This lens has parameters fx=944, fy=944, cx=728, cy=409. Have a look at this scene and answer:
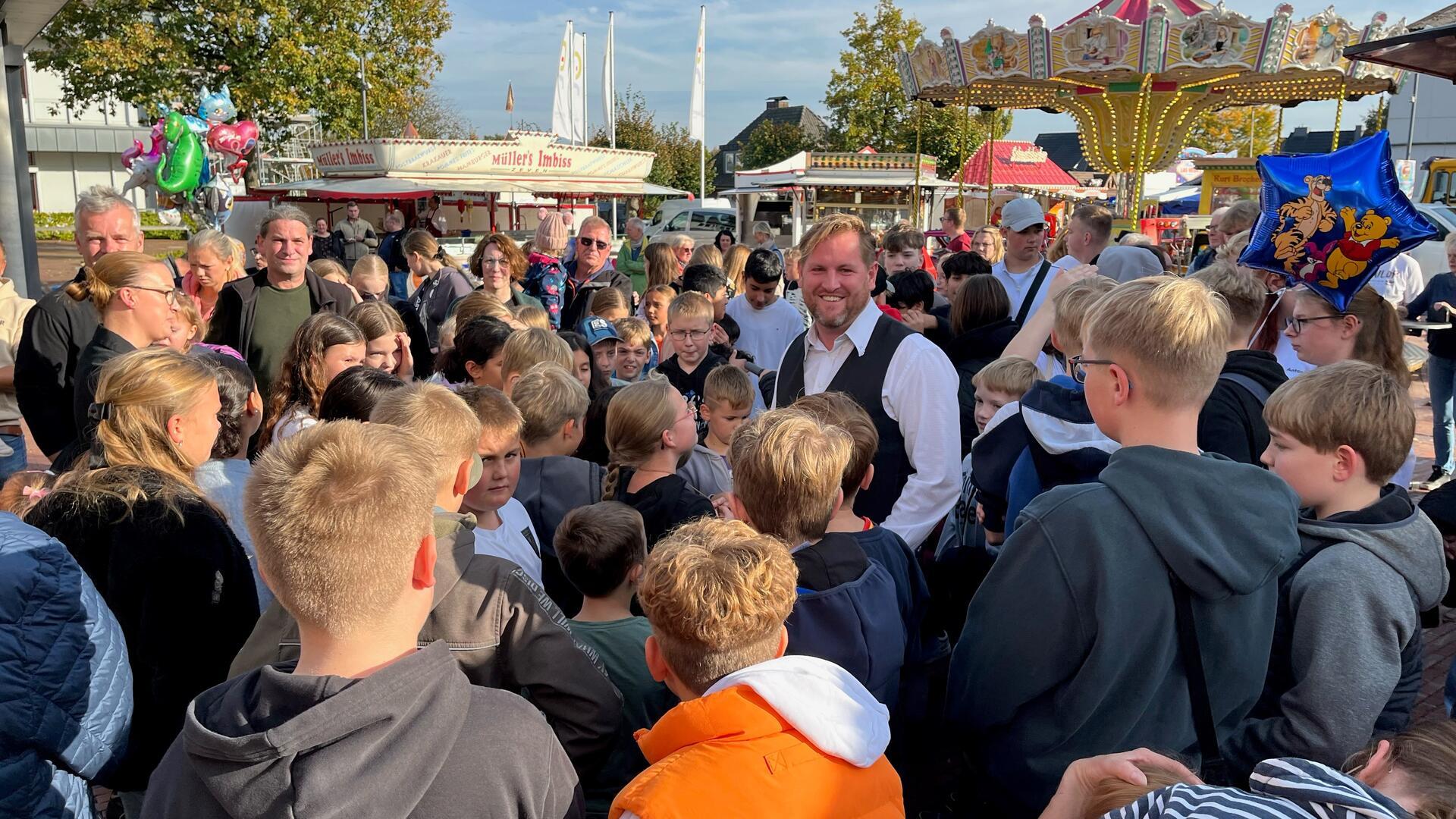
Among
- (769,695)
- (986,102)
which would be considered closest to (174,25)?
(986,102)

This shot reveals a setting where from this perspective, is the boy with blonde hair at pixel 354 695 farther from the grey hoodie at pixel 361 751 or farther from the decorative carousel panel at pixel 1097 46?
the decorative carousel panel at pixel 1097 46

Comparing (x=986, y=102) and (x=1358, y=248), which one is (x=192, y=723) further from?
(x=986, y=102)

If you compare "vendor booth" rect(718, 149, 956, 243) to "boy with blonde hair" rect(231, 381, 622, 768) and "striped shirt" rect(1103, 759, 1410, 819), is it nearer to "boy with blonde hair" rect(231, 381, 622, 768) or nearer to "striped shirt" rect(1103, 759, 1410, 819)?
"boy with blonde hair" rect(231, 381, 622, 768)

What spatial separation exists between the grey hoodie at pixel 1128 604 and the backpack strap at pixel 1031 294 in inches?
150

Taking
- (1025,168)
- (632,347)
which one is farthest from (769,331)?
(1025,168)

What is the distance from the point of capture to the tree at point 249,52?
22547 mm

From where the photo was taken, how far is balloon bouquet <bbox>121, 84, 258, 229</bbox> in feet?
54.5

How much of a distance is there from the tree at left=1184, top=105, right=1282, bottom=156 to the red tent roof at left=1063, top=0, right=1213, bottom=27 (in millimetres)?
33490

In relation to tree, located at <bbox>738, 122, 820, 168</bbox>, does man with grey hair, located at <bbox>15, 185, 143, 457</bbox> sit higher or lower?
lower

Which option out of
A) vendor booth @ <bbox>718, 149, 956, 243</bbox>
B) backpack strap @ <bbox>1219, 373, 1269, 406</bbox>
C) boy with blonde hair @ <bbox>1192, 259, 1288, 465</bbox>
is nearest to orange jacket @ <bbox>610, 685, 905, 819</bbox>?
boy with blonde hair @ <bbox>1192, 259, 1288, 465</bbox>

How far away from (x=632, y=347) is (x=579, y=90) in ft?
107

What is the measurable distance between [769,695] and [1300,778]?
784 millimetres

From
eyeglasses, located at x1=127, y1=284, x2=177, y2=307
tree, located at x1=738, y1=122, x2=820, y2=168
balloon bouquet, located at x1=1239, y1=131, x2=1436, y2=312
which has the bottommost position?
eyeglasses, located at x1=127, y1=284, x2=177, y2=307

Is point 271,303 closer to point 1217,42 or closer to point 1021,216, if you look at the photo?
point 1021,216
